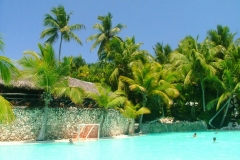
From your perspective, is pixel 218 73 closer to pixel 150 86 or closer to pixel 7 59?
pixel 150 86

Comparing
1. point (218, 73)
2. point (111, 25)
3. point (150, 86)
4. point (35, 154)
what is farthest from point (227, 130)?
point (35, 154)

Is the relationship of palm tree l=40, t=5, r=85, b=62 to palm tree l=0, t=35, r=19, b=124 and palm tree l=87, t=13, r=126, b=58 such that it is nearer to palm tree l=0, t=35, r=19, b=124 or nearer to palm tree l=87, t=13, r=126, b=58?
palm tree l=87, t=13, r=126, b=58

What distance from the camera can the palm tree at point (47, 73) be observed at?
13.6 meters

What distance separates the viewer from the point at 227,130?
2256cm

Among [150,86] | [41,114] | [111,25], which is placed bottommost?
[41,114]

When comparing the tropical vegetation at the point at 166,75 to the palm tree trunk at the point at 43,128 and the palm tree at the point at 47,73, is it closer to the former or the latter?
the palm tree at the point at 47,73

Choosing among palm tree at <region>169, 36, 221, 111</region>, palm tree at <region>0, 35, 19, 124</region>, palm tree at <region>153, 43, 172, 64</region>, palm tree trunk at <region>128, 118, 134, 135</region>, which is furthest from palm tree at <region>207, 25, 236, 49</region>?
palm tree at <region>0, 35, 19, 124</region>

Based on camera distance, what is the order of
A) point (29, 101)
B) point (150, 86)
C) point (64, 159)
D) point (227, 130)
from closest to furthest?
1. point (64, 159)
2. point (29, 101)
3. point (150, 86)
4. point (227, 130)

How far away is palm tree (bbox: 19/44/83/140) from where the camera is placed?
1363cm

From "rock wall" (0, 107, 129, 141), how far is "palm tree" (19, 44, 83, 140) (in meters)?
0.39

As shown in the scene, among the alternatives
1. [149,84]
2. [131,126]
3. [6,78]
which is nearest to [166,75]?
[149,84]

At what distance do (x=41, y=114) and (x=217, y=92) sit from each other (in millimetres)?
14696

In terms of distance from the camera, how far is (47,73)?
13.7 metres

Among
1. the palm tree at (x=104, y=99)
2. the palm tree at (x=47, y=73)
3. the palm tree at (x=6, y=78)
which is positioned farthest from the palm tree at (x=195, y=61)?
the palm tree at (x=6, y=78)
